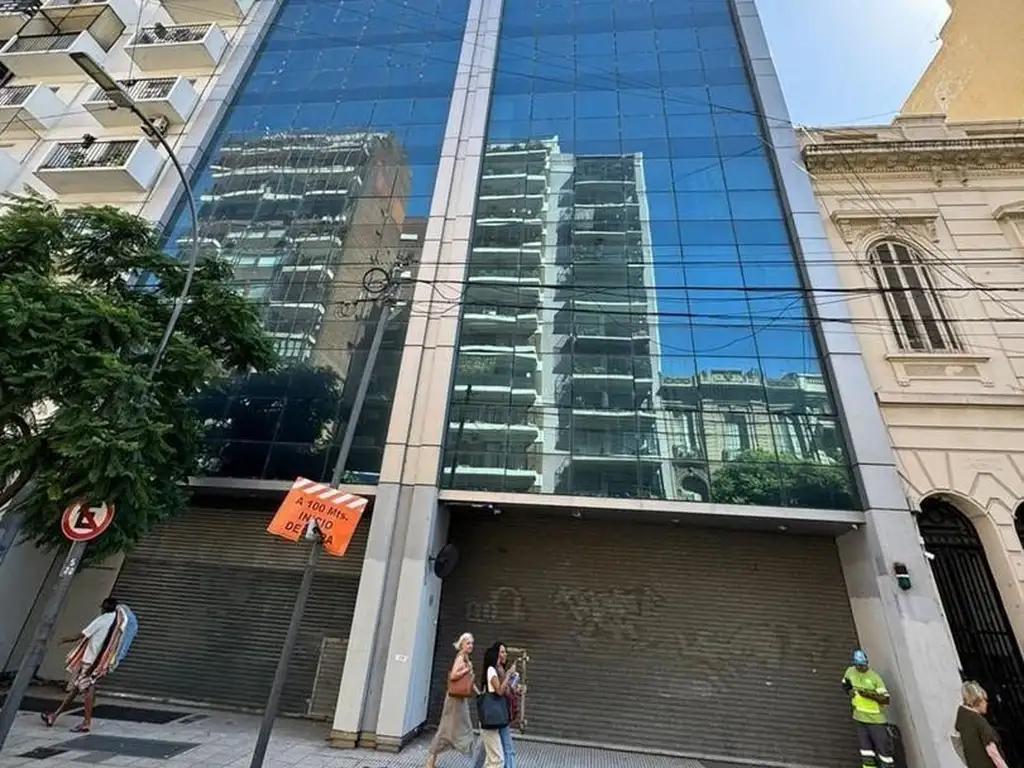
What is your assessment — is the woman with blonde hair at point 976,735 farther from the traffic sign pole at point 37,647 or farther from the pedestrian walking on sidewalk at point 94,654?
the pedestrian walking on sidewalk at point 94,654

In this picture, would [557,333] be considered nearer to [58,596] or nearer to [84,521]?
[84,521]

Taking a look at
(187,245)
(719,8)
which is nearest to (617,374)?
(187,245)

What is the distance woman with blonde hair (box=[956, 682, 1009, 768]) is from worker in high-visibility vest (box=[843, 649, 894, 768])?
3.03 meters

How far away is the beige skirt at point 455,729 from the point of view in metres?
6.28

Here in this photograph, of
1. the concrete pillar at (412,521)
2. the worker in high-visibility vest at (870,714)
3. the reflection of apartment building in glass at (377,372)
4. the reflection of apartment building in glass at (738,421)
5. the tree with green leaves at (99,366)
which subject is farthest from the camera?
the reflection of apartment building in glass at (377,372)

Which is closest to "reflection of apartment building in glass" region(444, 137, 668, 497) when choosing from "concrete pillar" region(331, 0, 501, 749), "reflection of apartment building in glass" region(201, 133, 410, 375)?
"concrete pillar" region(331, 0, 501, 749)

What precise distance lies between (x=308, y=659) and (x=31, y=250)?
29.5ft

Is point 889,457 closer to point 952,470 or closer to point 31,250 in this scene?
point 952,470

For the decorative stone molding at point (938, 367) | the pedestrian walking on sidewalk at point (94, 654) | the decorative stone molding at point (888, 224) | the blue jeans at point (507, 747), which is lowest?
the blue jeans at point (507, 747)

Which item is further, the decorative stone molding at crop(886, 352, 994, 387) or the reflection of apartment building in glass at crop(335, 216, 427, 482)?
the reflection of apartment building in glass at crop(335, 216, 427, 482)

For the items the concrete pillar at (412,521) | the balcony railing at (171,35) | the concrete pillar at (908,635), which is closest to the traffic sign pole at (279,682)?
the concrete pillar at (412,521)

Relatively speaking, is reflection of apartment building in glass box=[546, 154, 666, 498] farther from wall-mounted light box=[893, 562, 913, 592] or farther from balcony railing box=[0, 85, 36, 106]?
balcony railing box=[0, 85, 36, 106]

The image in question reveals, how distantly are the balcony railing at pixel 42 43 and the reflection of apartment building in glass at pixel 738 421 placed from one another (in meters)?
24.1

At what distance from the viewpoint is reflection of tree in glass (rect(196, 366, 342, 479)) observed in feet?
Result: 34.6
